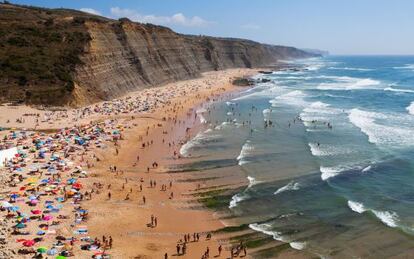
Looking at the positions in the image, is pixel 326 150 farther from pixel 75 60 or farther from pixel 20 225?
pixel 75 60

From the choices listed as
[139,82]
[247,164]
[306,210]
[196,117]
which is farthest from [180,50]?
[306,210]

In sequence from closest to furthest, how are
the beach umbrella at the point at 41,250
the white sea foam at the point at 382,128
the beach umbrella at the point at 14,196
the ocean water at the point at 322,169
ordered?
the beach umbrella at the point at 41,250 → the ocean water at the point at 322,169 → the beach umbrella at the point at 14,196 → the white sea foam at the point at 382,128

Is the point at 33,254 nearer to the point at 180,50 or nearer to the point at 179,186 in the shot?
the point at 179,186

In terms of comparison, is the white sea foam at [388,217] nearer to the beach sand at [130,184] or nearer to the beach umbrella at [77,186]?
the beach sand at [130,184]

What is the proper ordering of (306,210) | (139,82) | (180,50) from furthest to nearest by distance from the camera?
(180,50) < (139,82) < (306,210)

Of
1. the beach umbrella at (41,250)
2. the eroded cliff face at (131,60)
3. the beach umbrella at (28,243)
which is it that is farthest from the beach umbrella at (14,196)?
the eroded cliff face at (131,60)

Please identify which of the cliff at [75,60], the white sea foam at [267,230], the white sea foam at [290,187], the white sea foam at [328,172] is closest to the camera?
the white sea foam at [267,230]

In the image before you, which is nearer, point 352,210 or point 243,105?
point 352,210
